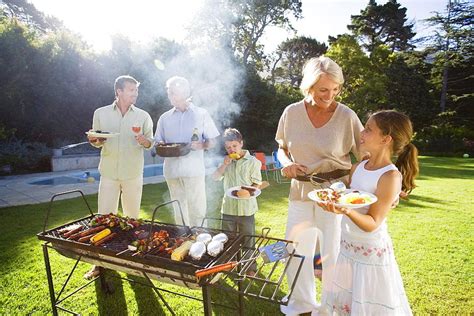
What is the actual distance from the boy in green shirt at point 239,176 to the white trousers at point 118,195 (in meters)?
1.07

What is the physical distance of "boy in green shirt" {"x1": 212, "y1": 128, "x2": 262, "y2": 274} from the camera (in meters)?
3.20

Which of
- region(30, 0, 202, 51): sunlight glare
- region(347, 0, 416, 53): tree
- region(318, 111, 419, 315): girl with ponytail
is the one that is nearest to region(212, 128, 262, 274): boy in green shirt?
region(318, 111, 419, 315): girl with ponytail

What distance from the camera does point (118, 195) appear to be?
3.55 m

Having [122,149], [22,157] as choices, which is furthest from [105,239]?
[22,157]

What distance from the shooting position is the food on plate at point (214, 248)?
1929 millimetres

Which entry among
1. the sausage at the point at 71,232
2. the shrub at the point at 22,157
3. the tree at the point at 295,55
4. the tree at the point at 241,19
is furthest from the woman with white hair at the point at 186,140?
the tree at the point at 295,55

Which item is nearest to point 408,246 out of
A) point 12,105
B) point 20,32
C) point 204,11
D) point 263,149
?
point 263,149

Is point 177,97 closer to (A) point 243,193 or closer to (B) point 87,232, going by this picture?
(A) point 243,193

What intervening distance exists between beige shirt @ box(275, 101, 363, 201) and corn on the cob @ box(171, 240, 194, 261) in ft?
3.12

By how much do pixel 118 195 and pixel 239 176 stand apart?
4.99 feet

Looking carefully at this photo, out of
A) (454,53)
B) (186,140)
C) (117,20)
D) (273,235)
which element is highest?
(454,53)

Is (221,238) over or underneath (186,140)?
underneath

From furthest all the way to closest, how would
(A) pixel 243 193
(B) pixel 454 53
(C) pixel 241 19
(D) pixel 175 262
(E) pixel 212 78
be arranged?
(B) pixel 454 53, (C) pixel 241 19, (E) pixel 212 78, (A) pixel 243 193, (D) pixel 175 262

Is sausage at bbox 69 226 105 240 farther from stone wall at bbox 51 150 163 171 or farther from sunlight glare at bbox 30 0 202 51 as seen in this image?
sunlight glare at bbox 30 0 202 51
